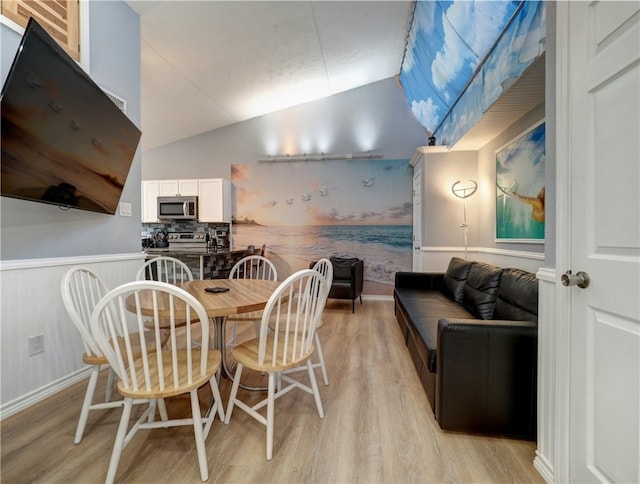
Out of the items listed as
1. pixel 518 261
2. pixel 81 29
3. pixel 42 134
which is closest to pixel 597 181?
pixel 518 261

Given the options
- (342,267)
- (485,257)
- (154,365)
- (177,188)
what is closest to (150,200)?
(177,188)

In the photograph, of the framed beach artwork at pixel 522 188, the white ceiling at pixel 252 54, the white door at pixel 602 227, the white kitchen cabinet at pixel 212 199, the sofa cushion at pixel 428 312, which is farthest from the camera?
the white kitchen cabinet at pixel 212 199

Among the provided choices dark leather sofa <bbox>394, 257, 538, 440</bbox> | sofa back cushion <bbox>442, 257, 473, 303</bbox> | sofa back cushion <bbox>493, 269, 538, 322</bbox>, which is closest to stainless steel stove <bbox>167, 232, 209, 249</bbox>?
sofa back cushion <bbox>442, 257, 473, 303</bbox>

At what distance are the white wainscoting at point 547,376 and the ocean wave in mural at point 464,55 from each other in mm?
1491

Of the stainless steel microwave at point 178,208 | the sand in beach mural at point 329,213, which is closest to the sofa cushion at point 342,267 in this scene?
the sand in beach mural at point 329,213

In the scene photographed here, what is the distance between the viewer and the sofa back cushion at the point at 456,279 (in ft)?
9.86

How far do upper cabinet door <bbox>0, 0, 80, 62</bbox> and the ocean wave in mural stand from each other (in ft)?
10.4

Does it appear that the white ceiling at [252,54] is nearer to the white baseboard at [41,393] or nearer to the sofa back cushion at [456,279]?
the sofa back cushion at [456,279]

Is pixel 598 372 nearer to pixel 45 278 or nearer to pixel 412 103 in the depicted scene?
pixel 45 278

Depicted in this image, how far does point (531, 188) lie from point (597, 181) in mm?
1565

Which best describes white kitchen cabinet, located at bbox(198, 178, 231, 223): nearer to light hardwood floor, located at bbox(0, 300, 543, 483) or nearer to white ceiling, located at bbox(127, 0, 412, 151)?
white ceiling, located at bbox(127, 0, 412, 151)

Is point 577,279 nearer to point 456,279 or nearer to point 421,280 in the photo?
point 456,279

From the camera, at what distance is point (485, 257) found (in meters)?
3.44

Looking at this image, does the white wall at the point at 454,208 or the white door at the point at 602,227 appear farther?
the white wall at the point at 454,208
